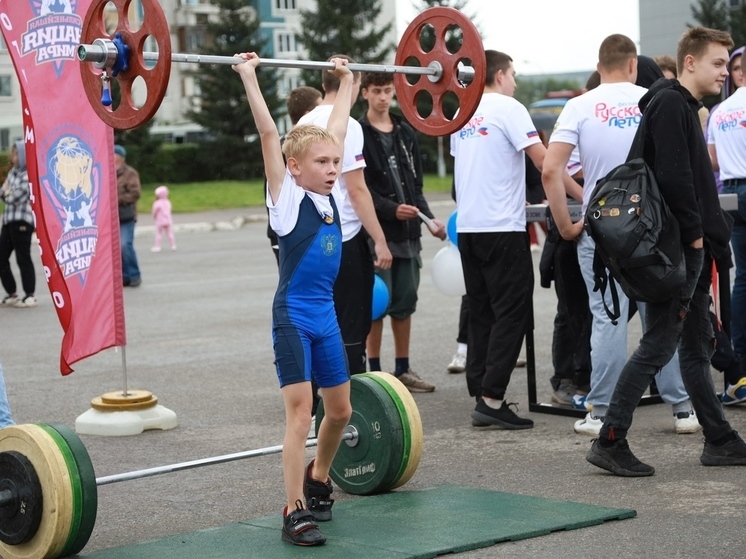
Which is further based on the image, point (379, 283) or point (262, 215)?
point (262, 215)

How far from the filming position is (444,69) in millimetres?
5824

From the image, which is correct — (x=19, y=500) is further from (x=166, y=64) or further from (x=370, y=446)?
(x=166, y=64)

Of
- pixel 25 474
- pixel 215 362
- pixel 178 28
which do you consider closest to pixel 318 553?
pixel 25 474

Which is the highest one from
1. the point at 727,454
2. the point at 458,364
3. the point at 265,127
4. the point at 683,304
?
the point at 265,127

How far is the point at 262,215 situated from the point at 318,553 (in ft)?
90.5

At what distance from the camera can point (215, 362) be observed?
10.2 meters

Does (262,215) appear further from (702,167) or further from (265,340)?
(702,167)

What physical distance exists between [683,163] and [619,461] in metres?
1.47

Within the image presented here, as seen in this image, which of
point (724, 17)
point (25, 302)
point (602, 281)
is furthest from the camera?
point (724, 17)

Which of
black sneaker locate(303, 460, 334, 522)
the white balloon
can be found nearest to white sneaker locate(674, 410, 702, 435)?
black sneaker locate(303, 460, 334, 522)

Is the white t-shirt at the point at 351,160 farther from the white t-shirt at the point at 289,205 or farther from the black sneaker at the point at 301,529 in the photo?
the black sneaker at the point at 301,529

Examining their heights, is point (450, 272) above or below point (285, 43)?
below

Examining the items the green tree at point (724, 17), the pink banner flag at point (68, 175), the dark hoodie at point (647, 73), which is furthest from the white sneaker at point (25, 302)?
the green tree at point (724, 17)

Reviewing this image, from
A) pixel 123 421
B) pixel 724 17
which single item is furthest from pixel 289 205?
pixel 724 17
